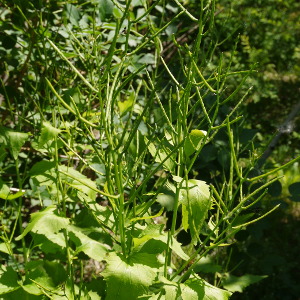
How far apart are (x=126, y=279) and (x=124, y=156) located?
421 mm

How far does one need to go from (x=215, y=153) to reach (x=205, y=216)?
3.22 ft

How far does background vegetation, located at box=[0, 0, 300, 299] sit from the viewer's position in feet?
3.20

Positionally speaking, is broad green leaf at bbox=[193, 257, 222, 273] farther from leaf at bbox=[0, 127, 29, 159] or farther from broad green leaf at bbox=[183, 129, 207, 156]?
leaf at bbox=[0, 127, 29, 159]

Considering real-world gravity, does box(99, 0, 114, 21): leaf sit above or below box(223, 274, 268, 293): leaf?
above

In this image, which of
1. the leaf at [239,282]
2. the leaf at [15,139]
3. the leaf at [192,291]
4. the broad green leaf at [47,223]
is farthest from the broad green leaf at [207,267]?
the leaf at [15,139]

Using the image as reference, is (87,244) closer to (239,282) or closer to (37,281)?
(37,281)

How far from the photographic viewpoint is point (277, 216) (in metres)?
3.43

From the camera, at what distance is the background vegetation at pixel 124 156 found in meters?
0.97

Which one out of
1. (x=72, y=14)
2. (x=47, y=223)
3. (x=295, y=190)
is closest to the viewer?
(x=47, y=223)

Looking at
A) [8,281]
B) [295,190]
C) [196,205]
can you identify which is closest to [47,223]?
[8,281]

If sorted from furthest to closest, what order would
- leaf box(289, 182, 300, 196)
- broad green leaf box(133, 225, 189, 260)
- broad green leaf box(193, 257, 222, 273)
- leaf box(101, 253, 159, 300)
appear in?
leaf box(289, 182, 300, 196), broad green leaf box(193, 257, 222, 273), broad green leaf box(133, 225, 189, 260), leaf box(101, 253, 159, 300)

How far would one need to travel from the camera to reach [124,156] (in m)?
1.27

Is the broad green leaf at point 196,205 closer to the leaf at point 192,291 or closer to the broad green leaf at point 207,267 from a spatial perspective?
the leaf at point 192,291

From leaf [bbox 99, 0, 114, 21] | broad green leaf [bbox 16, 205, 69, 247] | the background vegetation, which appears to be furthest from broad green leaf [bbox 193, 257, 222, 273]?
leaf [bbox 99, 0, 114, 21]
